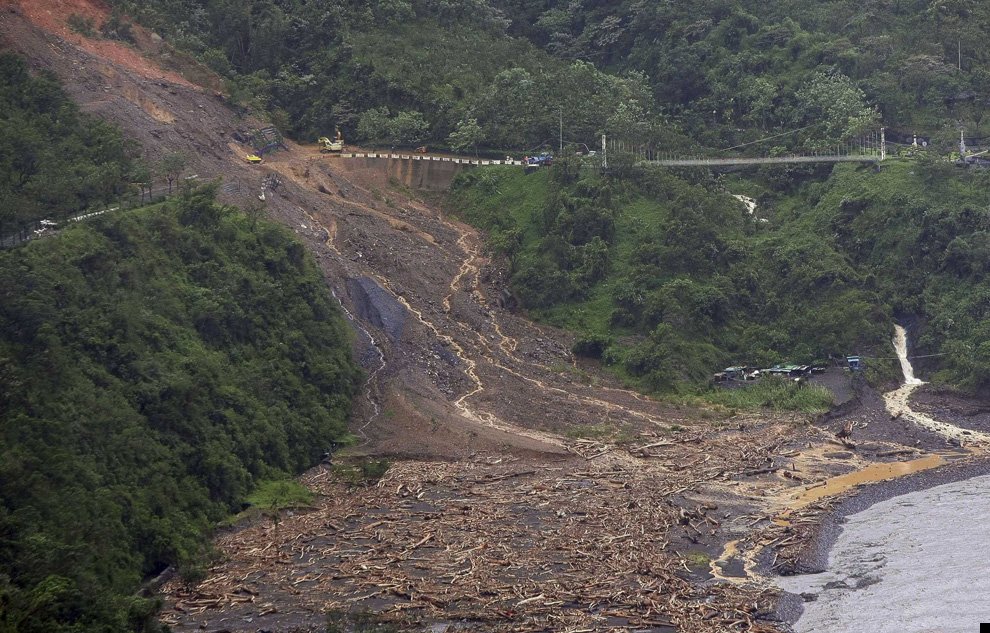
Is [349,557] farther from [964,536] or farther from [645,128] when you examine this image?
[645,128]

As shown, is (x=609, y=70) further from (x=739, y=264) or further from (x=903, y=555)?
(x=903, y=555)

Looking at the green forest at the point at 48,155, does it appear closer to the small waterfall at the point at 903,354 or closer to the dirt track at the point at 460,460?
the dirt track at the point at 460,460

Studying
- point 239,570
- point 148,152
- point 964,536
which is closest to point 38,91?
point 148,152

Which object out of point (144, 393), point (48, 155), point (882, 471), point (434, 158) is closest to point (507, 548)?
point (144, 393)

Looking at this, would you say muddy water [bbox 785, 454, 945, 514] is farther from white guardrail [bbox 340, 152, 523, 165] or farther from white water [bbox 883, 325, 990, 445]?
white guardrail [bbox 340, 152, 523, 165]

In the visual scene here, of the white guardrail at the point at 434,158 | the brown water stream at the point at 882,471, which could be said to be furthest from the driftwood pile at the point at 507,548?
the white guardrail at the point at 434,158
